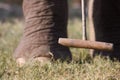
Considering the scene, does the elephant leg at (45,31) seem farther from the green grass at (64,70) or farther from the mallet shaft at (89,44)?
the mallet shaft at (89,44)

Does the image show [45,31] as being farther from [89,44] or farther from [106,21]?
[106,21]

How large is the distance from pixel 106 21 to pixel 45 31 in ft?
1.78

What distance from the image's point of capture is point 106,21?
319 centimetres

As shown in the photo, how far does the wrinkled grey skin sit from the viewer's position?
3.15 metres

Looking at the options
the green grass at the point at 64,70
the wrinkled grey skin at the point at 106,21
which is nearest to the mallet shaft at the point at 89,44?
the green grass at the point at 64,70

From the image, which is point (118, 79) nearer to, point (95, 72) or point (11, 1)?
point (95, 72)

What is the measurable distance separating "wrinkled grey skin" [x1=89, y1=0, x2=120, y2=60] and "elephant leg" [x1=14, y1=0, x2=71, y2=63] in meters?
0.38

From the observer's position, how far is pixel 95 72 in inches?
101

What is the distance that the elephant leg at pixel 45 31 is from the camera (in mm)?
2779

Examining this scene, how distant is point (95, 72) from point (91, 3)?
2.61 feet

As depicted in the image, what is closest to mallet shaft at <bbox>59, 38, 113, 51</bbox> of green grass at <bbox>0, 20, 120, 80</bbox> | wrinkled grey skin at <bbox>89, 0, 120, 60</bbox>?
green grass at <bbox>0, 20, 120, 80</bbox>

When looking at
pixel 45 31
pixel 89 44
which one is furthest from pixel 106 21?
Result: pixel 89 44

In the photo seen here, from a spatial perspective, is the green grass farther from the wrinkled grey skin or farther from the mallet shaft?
the wrinkled grey skin

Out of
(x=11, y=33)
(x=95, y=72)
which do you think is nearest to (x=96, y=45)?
(x=95, y=72)
